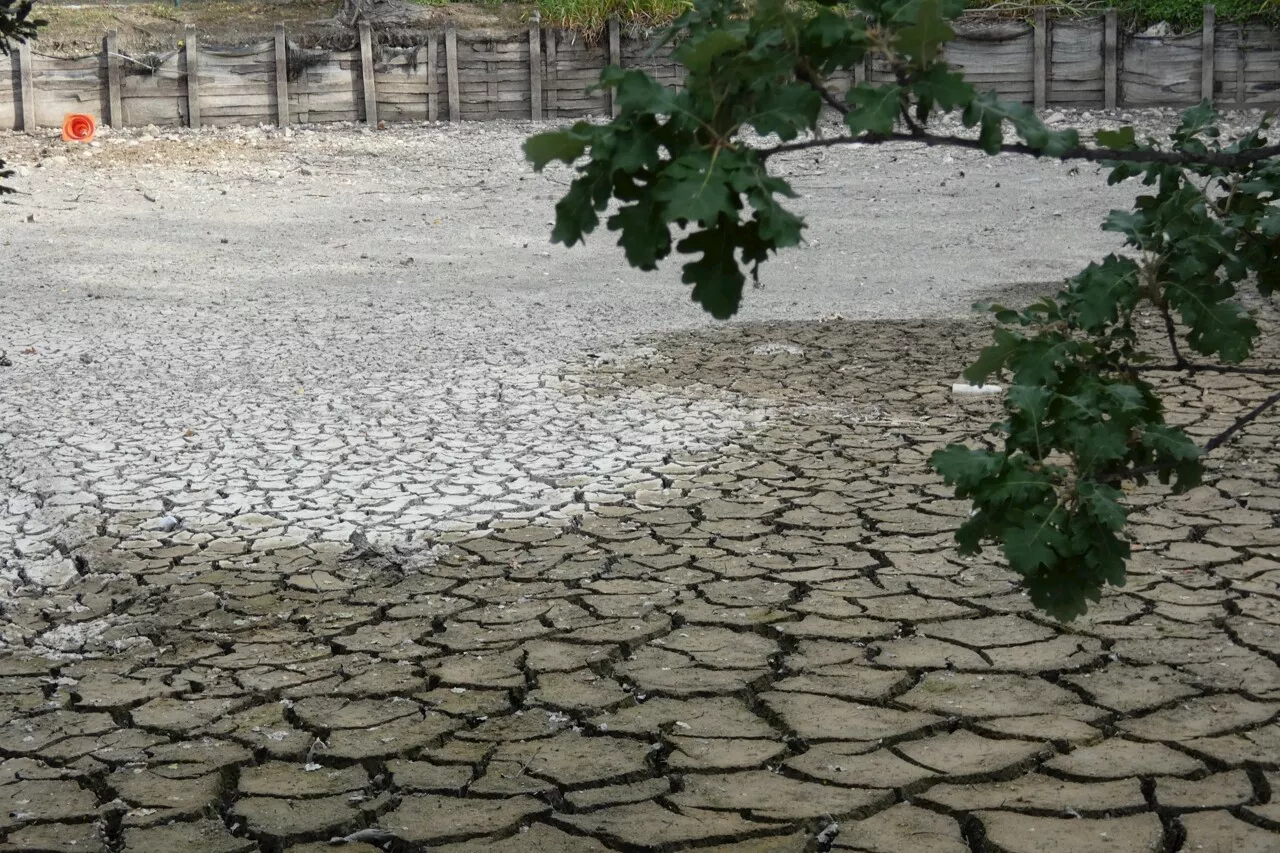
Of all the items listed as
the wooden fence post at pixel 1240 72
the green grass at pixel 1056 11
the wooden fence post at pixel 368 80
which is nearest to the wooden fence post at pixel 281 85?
the wooden fence post at pixel 368 80

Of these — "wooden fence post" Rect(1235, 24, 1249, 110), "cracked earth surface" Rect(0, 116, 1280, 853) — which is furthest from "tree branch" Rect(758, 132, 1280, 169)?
"wooden fence post" Rect(1235, 24, 1249, 110)

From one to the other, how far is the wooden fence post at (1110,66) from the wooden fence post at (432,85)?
23.8 ft

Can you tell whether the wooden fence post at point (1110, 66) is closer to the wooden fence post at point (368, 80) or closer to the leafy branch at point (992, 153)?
the wooden fence post at point (368, 80)

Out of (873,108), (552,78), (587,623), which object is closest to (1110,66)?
(552,78)

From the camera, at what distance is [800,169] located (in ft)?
45.4

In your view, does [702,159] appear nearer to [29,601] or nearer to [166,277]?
[29,601]

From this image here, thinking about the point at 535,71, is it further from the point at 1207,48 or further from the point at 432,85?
the point at 1207,48

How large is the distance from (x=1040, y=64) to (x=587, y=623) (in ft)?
44.5

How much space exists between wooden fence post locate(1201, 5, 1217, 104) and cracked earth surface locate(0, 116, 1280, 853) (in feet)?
33.4

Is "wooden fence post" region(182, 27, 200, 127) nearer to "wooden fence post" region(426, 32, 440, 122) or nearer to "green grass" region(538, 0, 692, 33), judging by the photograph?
"wooden fence post" region(426, 32, 440, 122)

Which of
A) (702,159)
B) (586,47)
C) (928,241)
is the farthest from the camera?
(586,47)

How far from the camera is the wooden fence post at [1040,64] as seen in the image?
53.0 feet

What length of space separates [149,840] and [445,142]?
42.0 ft

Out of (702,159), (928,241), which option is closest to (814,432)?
(702,159)
